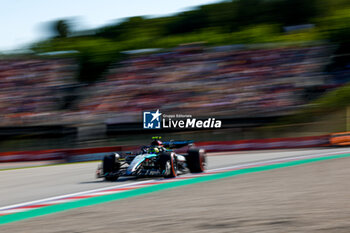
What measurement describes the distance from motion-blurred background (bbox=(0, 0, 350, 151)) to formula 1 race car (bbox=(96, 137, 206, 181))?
962cm

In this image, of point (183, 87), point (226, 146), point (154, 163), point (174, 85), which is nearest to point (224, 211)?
point (154, 163)

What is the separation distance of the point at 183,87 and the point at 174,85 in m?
0.54

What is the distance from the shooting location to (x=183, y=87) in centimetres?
2273

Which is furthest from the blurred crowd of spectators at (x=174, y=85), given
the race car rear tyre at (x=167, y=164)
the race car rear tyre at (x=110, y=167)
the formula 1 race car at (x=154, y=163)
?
the race car rear tyre at (x=167, y=164)

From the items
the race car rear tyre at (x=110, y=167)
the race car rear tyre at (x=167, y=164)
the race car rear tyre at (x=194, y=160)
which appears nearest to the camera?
the race car rear tyre at (x=167, y=164)

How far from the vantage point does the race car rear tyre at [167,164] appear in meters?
8.52

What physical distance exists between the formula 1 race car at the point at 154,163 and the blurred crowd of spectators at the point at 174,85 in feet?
36.6

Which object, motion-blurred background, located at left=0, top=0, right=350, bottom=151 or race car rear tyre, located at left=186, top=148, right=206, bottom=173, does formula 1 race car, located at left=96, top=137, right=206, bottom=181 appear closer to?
race car rear tyre, located at left=186, top=148, right=206, bottom=173

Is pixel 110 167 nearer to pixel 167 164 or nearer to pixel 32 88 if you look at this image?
pixel 167 164

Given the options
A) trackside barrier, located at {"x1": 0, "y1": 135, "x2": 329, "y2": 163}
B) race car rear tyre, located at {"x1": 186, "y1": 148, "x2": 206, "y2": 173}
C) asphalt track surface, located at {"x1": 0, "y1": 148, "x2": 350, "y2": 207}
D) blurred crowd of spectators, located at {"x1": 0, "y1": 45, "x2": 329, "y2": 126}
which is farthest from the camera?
blurred crowd of spectators, located at {"x1": 0, "y1": 45, "x2": 329, "y2": 126}

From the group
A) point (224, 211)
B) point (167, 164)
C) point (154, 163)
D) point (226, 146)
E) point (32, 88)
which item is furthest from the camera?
point (32, 88)

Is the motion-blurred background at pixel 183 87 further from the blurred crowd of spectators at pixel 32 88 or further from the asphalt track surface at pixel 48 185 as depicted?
the asphalt track surface at pixel 48 185

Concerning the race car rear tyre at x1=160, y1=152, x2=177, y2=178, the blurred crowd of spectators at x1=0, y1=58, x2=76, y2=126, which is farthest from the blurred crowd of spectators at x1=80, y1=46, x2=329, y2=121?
the race car rear tyre at x1=160, y1=152, x2=177, y2=178

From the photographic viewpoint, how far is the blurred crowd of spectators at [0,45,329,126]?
21203 millimetres
